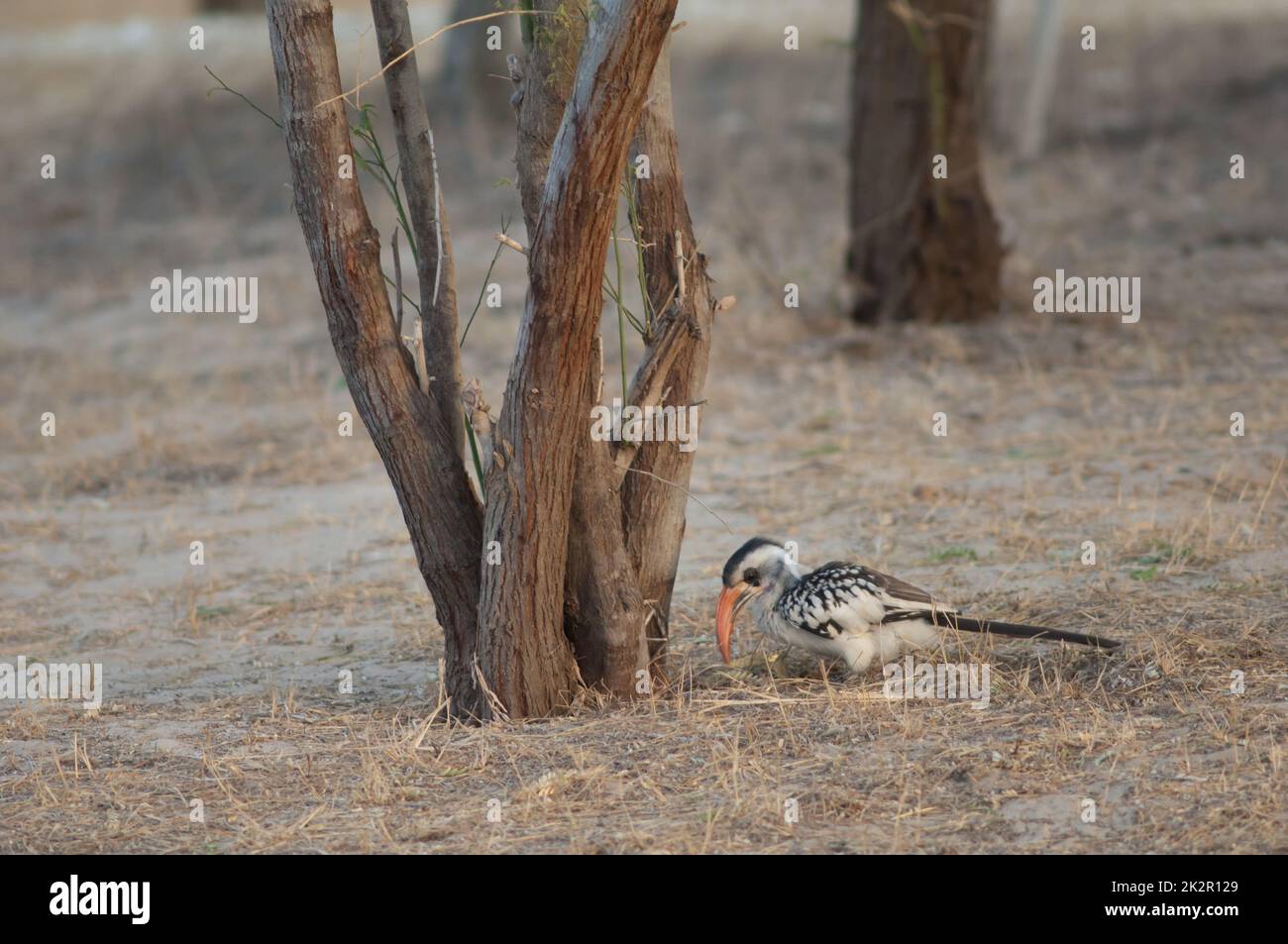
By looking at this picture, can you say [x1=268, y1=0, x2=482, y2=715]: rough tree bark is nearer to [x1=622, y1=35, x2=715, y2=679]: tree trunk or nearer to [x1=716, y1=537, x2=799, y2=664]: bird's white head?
[x1=622, y1=35, x2=715, y2=679]: tree trunk

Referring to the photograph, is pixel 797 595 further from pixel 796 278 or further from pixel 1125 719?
pixel 796 278

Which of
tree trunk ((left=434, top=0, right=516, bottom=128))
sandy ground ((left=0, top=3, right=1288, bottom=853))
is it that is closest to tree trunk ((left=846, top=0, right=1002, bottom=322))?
sandy ground ((left=0, top=3, right=1288, bottom=853))

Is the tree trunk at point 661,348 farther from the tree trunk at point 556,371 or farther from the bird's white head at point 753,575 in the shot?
the tree trunk at point 556,371

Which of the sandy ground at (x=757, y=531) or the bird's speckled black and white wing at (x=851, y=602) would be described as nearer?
the sandy ground at (x=757, y=531)

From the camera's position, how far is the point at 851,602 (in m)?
4.87

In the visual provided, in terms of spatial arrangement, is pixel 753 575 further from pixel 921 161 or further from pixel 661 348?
pixel 921 161

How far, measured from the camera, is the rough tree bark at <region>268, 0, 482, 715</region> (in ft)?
14.5

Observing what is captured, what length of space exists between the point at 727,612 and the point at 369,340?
5.09 feet

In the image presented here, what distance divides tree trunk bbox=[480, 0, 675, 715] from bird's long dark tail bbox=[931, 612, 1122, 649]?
1.26 meters

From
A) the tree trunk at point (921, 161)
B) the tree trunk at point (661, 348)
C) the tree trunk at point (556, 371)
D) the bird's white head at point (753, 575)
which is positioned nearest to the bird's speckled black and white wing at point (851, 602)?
the bird's white head at point (753, 575)

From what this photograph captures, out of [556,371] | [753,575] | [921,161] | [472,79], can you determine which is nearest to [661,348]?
[556,371]

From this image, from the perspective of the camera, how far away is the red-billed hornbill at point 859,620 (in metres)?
4.88

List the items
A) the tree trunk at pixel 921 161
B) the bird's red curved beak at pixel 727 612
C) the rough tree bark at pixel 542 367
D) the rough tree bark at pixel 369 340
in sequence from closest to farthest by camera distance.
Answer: the rough tree bark at pixel 542 367
the rough tree bark at pixel 369 340
the bird's red curved beak at pixel 727 612
the tree trunk at pixel 921 161

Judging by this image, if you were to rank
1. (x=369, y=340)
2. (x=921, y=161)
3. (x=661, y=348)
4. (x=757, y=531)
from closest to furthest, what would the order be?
(x=369, y=340)
(x=661, y=348)
(x=757, y=531)
(x=921, y=161)
